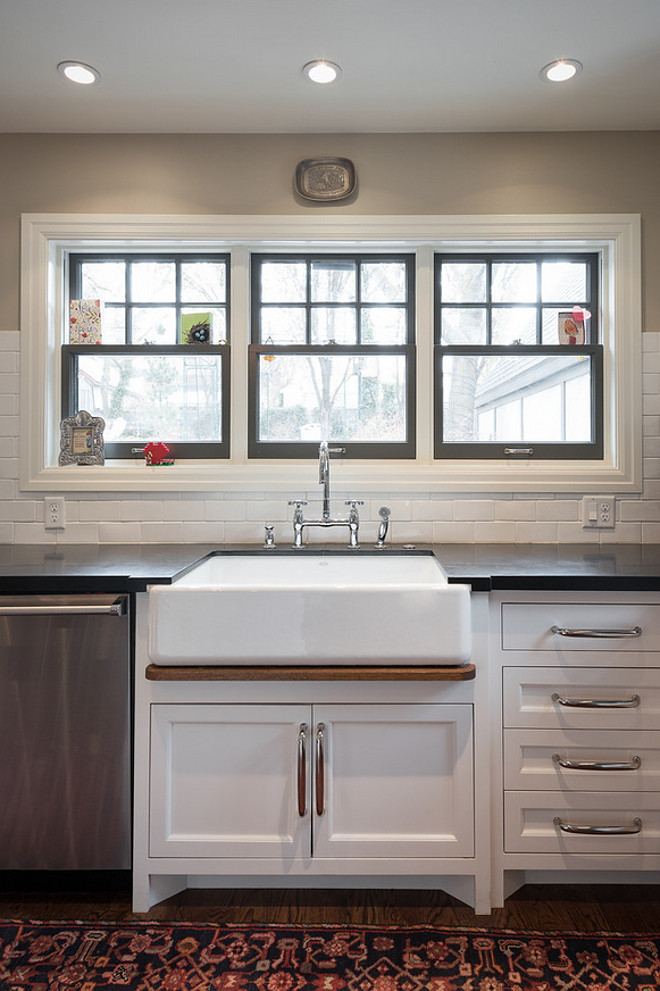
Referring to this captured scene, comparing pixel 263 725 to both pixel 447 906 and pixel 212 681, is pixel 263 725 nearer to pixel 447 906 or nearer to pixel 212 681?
pixel 212 681

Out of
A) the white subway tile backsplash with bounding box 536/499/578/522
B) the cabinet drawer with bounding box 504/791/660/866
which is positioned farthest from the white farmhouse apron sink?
the white subway tile backsplash with bounding box 536/499/578/522

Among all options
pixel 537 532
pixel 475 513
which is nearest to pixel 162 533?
pixel 475 513

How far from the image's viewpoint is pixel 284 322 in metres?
2.56

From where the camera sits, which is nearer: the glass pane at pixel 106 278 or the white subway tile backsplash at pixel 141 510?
the white subway tile backsplash at pixel 141 510

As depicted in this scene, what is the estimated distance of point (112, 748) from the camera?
1.69 metres

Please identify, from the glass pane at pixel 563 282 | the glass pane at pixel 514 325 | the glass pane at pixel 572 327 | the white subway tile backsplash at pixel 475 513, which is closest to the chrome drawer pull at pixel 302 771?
the white subway tile backsplash at pixel 475 513

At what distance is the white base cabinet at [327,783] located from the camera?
1653 mm

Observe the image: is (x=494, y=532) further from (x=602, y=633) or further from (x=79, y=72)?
(x=79, y=72)

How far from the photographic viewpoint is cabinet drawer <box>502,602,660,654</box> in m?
1.71

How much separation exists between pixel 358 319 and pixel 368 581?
1095 mm

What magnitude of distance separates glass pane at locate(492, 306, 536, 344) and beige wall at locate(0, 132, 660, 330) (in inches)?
14.8

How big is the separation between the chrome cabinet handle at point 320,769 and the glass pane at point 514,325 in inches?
67.1

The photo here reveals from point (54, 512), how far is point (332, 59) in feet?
6.13

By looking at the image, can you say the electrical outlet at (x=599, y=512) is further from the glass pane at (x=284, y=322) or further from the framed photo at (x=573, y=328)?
the glass pane at (x=284, y=322)
